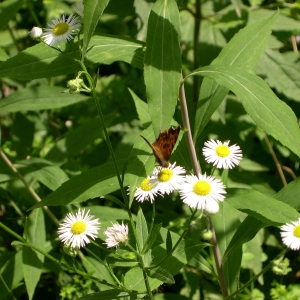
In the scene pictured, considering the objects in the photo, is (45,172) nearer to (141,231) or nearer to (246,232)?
(141,231)

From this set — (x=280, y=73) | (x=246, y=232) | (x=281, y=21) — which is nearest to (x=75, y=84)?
(x=246, y=232)

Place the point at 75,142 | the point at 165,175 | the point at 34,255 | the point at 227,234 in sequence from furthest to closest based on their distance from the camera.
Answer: the point at 75,142
the point at 34,255
the point at 227,234
the point at 165,175

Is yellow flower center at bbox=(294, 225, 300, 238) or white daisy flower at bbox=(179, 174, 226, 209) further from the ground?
white daisy flower at bbox=(179, 174, 226, 209)

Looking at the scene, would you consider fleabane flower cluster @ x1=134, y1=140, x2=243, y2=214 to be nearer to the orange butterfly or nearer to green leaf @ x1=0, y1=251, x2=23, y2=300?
the orange butterfly

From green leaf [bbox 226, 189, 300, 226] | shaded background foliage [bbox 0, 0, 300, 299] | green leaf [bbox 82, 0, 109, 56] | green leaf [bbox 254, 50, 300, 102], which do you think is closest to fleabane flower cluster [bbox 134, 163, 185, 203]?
green leaf [bbox 226, 189, 300, 226]

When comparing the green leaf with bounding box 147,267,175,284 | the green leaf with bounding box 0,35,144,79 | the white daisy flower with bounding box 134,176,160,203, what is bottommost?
the green leaf with bounding box 147,267,175,284

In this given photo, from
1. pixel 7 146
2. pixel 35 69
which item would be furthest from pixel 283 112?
pixel 7 146

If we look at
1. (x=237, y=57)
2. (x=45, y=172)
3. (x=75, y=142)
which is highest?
(x=75, y=142)
